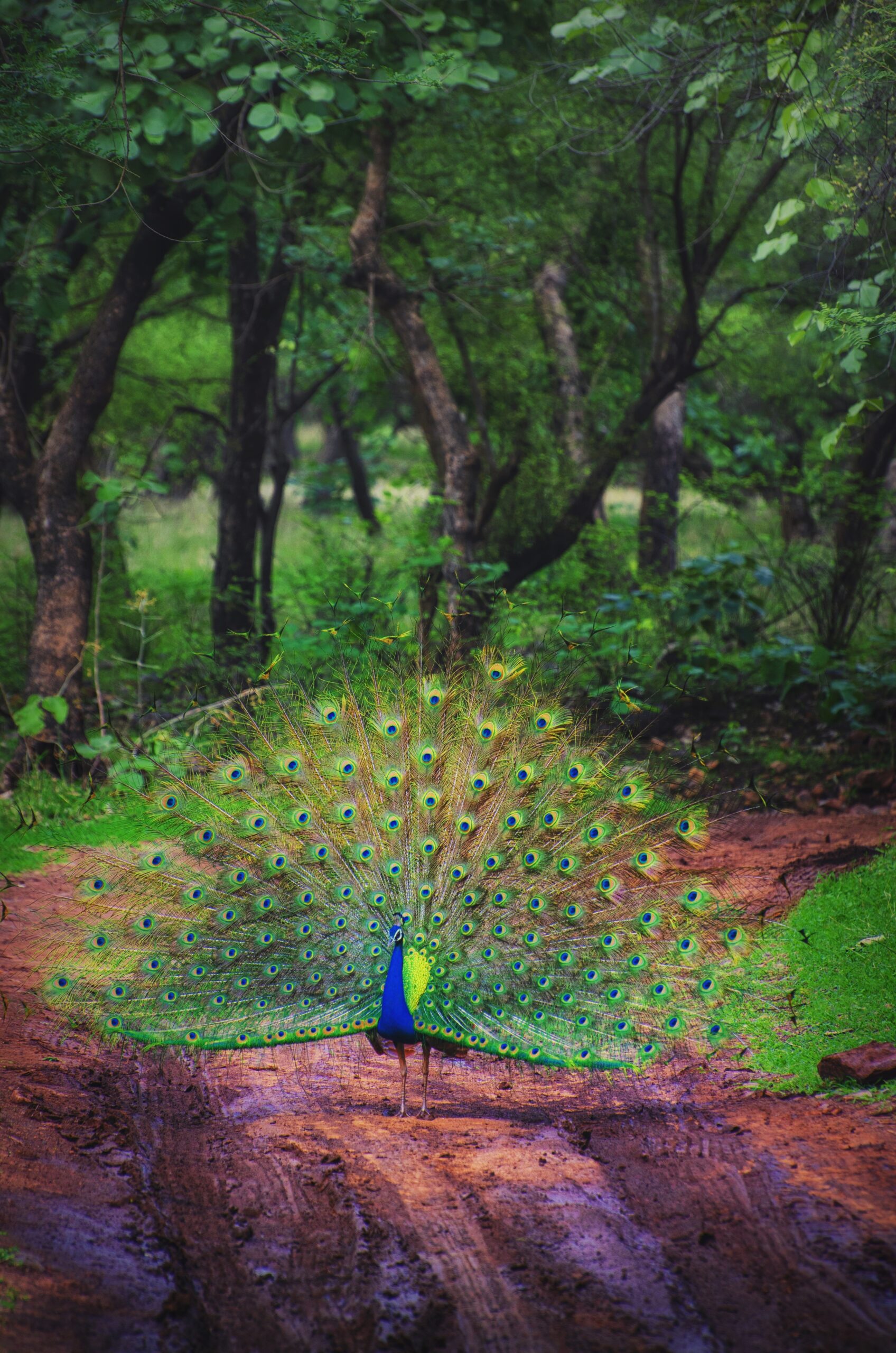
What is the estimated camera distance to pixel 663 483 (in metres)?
13.3

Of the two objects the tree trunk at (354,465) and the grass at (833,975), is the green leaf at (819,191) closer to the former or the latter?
the grass at (833,975)

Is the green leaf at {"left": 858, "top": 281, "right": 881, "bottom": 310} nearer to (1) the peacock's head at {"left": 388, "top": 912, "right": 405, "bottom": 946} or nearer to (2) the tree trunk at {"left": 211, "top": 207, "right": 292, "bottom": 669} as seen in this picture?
(1) the peacock's head at {"left": 388, "top": 912, "right": 405, "bottom": 946}

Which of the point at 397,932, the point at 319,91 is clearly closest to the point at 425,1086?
the point at 397,932

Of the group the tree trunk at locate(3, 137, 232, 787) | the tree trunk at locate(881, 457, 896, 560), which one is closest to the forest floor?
the tree trunk at locate(3, 137, 232, 787)

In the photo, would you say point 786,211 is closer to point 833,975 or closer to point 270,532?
point 833,975

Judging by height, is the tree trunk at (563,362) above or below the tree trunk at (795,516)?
above

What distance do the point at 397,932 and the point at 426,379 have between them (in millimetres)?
5806

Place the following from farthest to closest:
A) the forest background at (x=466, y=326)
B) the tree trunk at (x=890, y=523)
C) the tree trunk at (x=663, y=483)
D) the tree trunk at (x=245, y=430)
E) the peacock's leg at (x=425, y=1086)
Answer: the tree trunk at (x=890, y=523) → the tree trunk at (x=663, y=483) → the tree trunk at (x=245, y=430) → the forest background at (x=466, y=326) → the peacock's leg at (x=425, y=1086)

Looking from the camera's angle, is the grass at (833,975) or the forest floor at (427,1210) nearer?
the forest floor at (427,1210)

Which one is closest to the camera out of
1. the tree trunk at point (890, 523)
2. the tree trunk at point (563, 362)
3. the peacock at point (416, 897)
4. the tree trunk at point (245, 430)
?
the peacock at point (416, 897)

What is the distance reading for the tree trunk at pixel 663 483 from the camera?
41.7ft

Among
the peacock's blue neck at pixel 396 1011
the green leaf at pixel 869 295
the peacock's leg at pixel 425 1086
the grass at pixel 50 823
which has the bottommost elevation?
the peacock's leg at pixel 425 1086

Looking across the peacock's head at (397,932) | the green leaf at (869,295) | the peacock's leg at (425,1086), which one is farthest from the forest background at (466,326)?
the peacock's leg at (425,1086)

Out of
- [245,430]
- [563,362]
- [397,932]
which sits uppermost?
[563,362]
